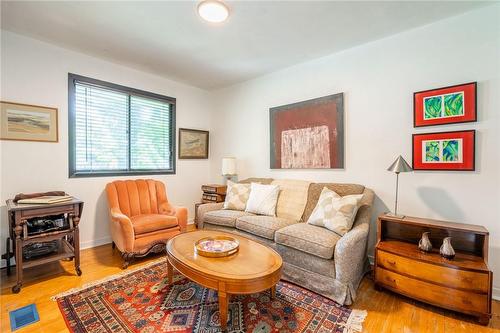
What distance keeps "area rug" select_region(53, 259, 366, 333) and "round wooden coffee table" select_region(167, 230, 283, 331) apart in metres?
0.18

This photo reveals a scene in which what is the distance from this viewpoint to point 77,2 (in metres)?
2.07

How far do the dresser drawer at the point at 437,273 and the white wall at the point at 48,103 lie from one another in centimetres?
357

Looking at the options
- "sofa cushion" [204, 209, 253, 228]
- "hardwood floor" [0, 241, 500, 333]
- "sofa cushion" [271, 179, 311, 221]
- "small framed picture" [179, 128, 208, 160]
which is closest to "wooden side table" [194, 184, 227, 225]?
"sofa cushion" [204, 209, 253, 228]

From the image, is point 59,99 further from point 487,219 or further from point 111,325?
point 487,219

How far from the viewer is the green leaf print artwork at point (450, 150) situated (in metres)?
2.22

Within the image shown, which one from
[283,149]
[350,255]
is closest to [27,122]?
[283,149]

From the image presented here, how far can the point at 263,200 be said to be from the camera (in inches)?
121

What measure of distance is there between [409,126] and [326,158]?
97 centimetres

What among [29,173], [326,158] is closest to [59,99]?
[29,173]

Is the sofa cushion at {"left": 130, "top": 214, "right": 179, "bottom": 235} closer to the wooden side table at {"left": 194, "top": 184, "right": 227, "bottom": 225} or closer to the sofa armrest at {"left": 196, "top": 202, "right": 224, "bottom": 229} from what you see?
the sofa armrest at {"left": 196, "top": 202, "right": 224, "bottom": 229}

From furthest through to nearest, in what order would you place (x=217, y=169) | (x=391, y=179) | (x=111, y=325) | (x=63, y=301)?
(x=217, y=169)
(x=391, y=179)
(x=63, y=301)
(x=111, y=325)

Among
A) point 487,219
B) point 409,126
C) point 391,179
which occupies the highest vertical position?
→ point 409,126

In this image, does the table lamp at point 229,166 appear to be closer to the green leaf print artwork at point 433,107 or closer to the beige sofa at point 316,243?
the beige sofa at point 316,243

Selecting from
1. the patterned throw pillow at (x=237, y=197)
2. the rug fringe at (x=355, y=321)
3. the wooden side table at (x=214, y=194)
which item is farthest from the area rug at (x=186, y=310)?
the wooden side table at (x=214, y=194)
